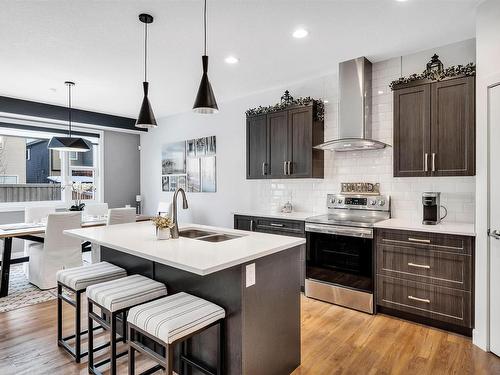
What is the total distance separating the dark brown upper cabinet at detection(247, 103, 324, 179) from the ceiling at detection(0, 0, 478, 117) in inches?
22.1

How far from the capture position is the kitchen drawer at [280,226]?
12.2 ft

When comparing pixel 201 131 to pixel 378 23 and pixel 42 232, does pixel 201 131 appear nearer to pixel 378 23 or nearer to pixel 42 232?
pixel 42 232

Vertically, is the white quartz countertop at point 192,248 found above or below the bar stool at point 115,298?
above

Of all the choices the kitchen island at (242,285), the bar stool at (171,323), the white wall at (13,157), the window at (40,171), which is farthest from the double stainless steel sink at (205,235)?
the white wall at (13,157)

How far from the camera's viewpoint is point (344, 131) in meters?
3.62

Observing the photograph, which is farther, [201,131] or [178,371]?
[201,131]

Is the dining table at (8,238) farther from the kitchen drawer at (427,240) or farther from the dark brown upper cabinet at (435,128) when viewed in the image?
the dark brown upper cabinet at (435,128)

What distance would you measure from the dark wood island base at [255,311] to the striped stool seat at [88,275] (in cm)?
40

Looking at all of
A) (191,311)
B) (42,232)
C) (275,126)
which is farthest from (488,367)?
(42,232)

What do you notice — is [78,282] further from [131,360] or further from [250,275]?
[250,275]

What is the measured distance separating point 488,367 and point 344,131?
2491 millimetres

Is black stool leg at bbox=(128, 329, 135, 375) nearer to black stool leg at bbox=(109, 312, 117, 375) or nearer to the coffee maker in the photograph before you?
black stool leg at bbox=(109, 312, 117, 375)

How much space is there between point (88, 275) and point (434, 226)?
3.07m

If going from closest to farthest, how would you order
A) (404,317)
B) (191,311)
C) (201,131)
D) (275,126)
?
(191,311) → (404,317) → (275,126) → (201,131)
